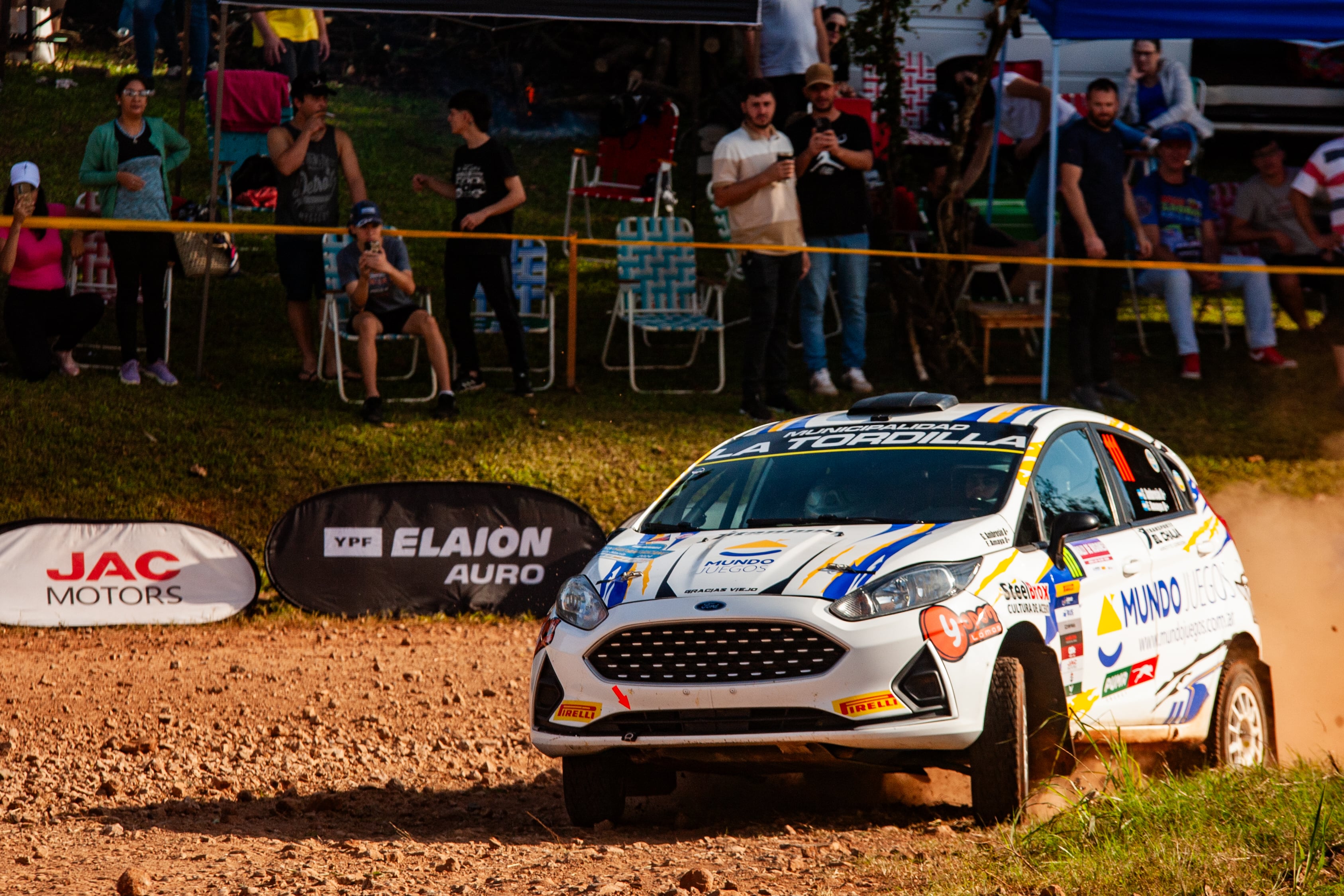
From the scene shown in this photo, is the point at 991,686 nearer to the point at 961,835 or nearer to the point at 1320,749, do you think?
the point at 961,835

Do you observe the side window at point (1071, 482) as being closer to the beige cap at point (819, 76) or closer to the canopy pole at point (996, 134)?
the beige cap at point (819, 76)

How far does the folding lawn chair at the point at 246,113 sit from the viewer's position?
46.3 feet

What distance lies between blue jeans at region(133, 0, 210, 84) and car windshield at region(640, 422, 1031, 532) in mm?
11888

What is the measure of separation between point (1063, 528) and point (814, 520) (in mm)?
969

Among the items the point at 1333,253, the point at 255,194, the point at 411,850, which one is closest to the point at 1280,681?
the point at 411,850

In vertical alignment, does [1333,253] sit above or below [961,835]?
above

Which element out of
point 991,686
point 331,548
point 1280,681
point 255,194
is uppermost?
point 255,194

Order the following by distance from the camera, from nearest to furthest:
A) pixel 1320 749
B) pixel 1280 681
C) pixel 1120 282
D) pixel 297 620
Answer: pixel 1320 749
pixel 1280 681
pixel 297 620
pixel 1120 282

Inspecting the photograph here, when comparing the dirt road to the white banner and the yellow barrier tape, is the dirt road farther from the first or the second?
the yellow barrier tape

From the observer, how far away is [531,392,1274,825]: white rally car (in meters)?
5.18

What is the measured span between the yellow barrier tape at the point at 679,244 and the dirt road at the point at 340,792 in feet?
10.3

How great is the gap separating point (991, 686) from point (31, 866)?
11.3 feet

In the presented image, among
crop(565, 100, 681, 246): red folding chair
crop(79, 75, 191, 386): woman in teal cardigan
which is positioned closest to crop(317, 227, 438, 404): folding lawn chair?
crop(79, 75, 191, 386): woman in teal cardigan

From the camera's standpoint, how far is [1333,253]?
45.4 feet
